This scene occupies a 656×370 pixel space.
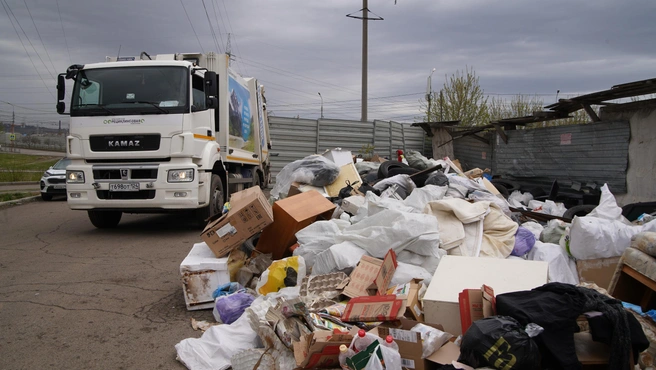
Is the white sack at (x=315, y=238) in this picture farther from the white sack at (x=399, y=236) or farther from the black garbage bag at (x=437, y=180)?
the black garbage bag at (x=437, y=180)

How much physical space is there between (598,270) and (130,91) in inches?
263

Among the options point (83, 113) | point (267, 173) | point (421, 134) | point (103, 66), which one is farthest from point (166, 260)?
point (421, 134)

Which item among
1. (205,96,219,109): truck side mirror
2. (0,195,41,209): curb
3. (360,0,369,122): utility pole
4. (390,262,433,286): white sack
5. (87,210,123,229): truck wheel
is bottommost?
(0,195,41,209): curb

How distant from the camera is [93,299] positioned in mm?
4340

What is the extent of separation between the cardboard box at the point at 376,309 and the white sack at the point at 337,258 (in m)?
0.89

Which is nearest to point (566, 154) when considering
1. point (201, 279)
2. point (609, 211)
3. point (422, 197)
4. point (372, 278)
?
point (609, 211)

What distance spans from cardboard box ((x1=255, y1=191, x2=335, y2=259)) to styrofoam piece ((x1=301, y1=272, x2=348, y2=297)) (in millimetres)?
1140

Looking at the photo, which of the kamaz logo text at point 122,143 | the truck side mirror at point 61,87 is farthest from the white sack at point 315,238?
the truck side mirror at point 61,87

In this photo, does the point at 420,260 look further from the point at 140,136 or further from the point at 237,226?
the point at 140,136

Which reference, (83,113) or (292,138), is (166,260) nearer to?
(83,113)

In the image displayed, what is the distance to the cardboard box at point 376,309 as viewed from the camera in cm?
288

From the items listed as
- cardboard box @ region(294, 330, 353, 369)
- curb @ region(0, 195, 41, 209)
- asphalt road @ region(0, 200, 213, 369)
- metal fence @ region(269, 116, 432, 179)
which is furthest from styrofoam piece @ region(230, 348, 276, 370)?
curb @ region(0, 195, 41, 209)

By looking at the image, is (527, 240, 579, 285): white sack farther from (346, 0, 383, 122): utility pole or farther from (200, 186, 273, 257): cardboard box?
(346, 0, 383, 122): utility pole

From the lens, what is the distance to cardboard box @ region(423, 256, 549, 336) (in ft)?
10.2
